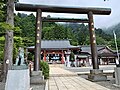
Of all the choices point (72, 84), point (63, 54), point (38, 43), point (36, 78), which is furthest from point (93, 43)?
point (63, 54)

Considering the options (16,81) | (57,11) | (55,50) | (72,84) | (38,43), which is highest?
(57,11)

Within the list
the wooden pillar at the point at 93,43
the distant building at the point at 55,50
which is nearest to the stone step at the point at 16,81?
the wooden pillar at the point at 93,43

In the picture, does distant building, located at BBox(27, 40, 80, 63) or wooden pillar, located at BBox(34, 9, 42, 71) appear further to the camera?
distant building, located at BBox(27, 40, 80, 63)

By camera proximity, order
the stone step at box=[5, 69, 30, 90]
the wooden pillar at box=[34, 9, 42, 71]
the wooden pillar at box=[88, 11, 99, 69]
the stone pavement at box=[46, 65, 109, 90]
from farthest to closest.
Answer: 1. the wooden pillar at box=[88, 11, 99, 69]
2. the wooden pillar at box=[34, 9, 42, 71]
3. the stone pavement at box=[46, 65, 109, 90]
4. the stone step at box=[5, 69, 30, 90]

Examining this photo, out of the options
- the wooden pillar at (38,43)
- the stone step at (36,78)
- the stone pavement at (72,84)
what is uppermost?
the wooden pillar at (38,43)

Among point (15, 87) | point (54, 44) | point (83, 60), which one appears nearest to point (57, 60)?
point (54, 44)

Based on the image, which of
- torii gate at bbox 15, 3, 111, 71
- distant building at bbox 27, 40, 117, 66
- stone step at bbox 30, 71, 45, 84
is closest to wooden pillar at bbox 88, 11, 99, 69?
torii gate at bbox 15, 3, 111, 71

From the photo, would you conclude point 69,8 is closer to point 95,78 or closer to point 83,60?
point 95,78

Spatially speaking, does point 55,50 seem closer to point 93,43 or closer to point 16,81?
point 93,43

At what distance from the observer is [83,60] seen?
40.2 meters

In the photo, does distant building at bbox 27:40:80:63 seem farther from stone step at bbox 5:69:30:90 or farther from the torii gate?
stone step at bbox 5:69:30:90

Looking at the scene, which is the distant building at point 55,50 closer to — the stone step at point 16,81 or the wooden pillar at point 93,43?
the wooden pillar at point 93,43

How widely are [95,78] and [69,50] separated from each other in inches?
977

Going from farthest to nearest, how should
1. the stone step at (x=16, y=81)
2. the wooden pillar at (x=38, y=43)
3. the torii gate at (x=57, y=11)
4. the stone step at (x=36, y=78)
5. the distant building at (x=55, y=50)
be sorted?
the distant building at (x=55, y=50) < the torii gate at (x=57, y=11) < the wooden pillar at (x=38, y=43) < the stone step at (x=36, y=78) < the stone step at (x=16, y=81)
